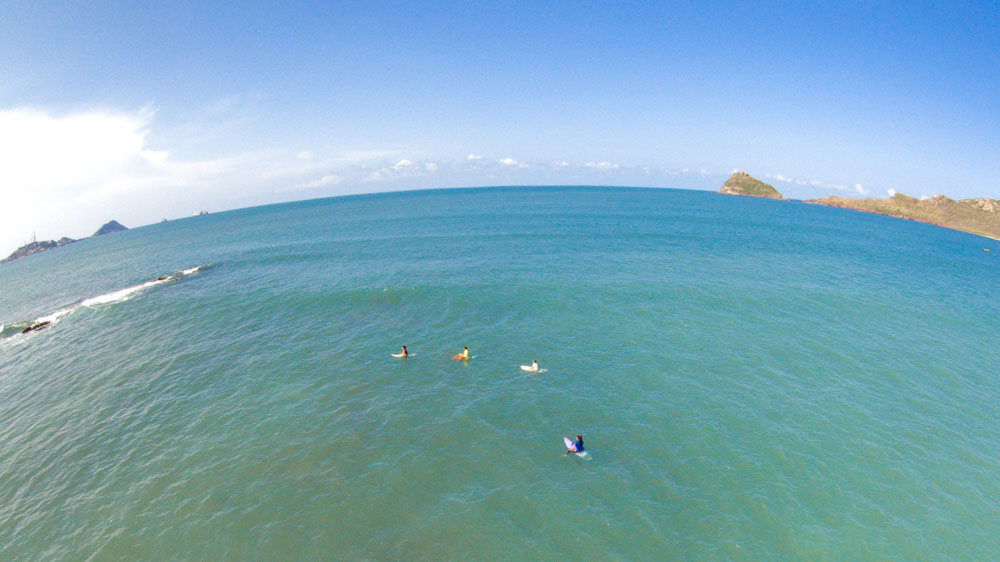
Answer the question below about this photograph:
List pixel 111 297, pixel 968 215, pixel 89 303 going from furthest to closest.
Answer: pixel 968 215
pixel 111 297
pixel 89 303

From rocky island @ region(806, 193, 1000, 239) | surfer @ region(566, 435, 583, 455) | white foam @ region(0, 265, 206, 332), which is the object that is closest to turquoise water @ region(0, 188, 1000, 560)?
surfer @ region(566, 435, 583, 455)

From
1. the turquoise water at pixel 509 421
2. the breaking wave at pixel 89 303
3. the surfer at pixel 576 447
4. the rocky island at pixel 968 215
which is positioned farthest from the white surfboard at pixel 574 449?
the rocky island at pixel 968 215

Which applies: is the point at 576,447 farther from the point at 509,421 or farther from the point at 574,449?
the point at 509,421

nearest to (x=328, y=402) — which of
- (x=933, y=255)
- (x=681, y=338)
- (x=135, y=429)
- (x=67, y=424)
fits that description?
(x=135, y=429)

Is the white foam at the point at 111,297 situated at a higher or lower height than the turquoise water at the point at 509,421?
higher

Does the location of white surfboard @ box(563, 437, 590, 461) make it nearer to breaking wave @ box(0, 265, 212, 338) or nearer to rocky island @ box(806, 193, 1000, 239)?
breaking wave @ box(0, 265, 212, 338)

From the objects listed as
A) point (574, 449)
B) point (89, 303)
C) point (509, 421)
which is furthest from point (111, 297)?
point (574, 449)

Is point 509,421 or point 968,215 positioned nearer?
point 509,421

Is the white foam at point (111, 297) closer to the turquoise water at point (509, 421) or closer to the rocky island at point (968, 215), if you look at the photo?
the turquoise water at point (509, 421)
